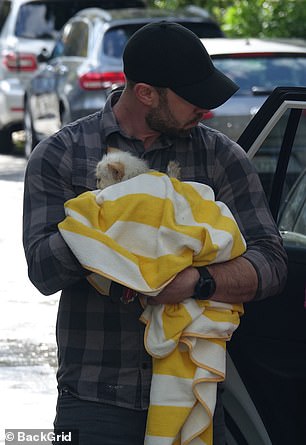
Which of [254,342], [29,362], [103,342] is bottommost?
[29,362]

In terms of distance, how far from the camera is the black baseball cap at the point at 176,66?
3.32 meters

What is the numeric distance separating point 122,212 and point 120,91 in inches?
21.5

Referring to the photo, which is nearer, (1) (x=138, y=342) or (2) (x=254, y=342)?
(1) (x=138, y=342)

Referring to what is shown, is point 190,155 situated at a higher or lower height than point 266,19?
higher

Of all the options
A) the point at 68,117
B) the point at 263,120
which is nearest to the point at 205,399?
the point at 263,120

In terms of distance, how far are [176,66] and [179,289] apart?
555 mm

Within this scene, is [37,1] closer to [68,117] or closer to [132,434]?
[68,117]

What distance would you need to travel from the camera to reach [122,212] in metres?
3.18

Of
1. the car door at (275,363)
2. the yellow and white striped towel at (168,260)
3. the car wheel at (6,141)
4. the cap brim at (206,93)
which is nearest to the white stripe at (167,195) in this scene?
the yellow and white striped towel at (168,260)

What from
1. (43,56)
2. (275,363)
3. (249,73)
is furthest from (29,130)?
(275,363)

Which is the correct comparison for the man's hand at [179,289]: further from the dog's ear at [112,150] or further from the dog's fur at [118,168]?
the dog's ear at [112,150]

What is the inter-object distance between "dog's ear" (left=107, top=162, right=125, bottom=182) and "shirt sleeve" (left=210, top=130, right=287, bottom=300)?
0.31 metres

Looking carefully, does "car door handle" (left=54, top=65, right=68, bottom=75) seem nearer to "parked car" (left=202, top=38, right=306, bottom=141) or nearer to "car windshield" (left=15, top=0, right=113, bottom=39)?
"car windshield" (left=15, top=0, right=113, bottom=39)

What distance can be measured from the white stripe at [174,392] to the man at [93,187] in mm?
91
